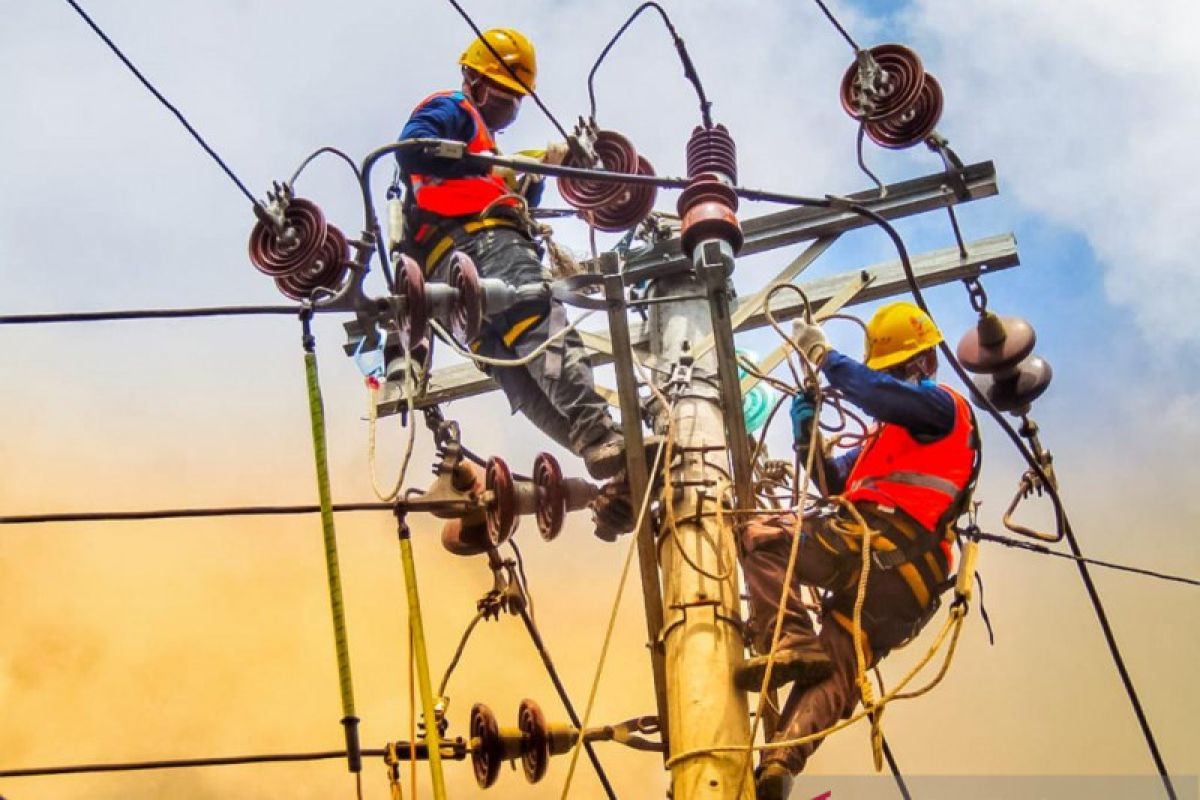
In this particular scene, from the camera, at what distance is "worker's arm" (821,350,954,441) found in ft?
18.1

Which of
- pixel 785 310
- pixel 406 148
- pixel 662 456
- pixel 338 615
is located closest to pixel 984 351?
pixel 785 310

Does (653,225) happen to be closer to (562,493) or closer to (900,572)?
(562,493)

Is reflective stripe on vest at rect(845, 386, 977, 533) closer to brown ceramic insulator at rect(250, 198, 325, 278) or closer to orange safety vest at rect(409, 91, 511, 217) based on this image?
orange safety vest at rect(409, 91, 511, 217)

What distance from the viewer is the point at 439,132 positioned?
6.11 metres

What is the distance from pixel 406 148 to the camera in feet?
19.1

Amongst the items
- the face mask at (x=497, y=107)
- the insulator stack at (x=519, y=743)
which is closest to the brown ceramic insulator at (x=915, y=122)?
the face mask at (x=497, y=107)

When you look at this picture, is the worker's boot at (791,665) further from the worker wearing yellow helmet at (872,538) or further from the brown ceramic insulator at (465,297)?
the brown ceramic insulator at (465,297)

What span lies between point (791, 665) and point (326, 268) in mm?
2481

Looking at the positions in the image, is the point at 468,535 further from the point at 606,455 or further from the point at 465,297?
the point at 465,297

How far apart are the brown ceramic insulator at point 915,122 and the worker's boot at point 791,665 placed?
2.62 metres

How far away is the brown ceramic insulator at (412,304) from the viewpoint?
547 centimetres

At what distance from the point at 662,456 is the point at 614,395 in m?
1.22

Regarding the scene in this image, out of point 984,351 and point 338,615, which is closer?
point 338,615

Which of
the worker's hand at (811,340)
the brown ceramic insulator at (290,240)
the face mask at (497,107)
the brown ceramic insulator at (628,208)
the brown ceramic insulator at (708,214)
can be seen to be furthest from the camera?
the brown ceramic insulator at (628,208)
